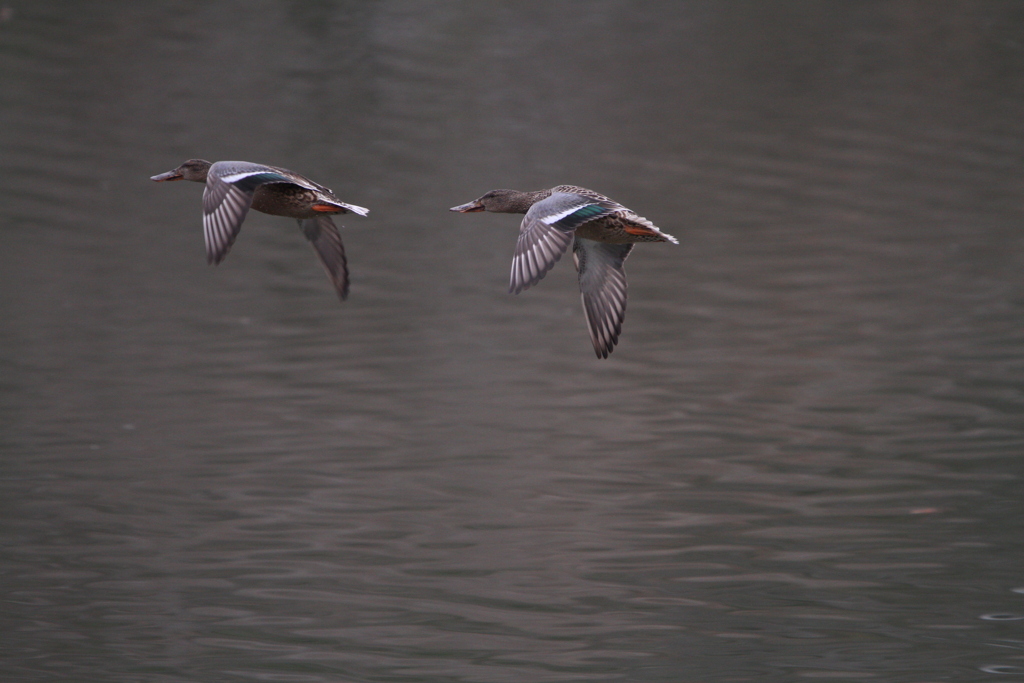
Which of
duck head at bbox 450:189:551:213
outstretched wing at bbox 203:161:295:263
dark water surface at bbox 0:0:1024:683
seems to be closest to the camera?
outstretched wing at bbox 203:161:295:263

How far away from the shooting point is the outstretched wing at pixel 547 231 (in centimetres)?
649

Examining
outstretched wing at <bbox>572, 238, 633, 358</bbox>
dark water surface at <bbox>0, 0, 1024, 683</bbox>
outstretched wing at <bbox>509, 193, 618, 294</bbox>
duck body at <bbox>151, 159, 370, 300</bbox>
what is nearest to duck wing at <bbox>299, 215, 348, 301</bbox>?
duck body at <bbox>151, 159, 370, 300</bbox>

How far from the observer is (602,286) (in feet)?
26.1

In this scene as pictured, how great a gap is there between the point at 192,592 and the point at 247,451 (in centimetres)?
216

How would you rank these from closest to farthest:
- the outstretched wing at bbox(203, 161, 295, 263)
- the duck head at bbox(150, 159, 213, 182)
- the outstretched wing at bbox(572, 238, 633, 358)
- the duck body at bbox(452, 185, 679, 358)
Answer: the outstretched wing at bbox(203, 161, 295, 263), the duck body at bbox(452, 185, 679, 358), the duck head at bbox(150, 159, 213, 182), the outstretched wing at bbox(572, 238, 633, 358)

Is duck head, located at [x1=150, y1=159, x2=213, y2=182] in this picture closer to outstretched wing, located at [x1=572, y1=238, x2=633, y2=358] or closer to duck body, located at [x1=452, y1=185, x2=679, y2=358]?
duck body, located at [x1=452, y1=185, x2=679, y2=358]

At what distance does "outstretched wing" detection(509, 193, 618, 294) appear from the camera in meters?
6.49

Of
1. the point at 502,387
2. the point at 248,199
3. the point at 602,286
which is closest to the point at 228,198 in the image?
the point at 248,199

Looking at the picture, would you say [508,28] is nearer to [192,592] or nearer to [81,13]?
[81,13]

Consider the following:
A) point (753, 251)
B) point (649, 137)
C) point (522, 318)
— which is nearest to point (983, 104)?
point (649, 137)

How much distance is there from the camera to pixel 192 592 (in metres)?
9.10

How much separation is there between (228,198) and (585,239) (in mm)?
A: 2129

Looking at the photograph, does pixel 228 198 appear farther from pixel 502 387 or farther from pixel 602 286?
pixel 502 387

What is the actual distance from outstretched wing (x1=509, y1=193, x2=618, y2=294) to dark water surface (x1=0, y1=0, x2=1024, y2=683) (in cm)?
259
